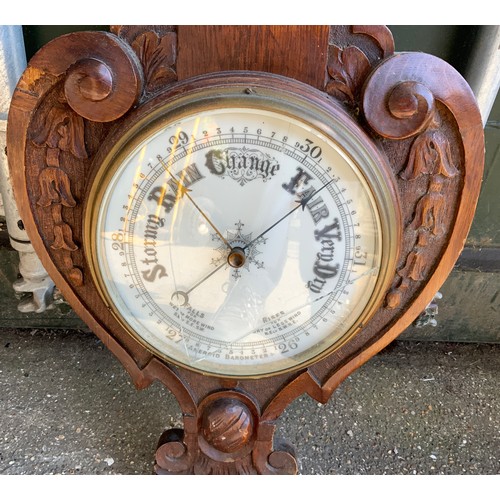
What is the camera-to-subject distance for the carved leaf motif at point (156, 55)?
703mm

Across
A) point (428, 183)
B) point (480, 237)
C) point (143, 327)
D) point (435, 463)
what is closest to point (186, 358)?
point (143, 327)

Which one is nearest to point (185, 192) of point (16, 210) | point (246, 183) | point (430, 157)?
point (246, 183)

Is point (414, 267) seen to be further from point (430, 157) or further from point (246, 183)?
point (246, 183)

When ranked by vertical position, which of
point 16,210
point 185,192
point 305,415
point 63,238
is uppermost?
point 185,192

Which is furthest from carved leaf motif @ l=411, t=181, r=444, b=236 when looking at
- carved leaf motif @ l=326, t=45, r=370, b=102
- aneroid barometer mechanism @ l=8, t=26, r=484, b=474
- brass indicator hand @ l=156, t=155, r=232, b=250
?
brass indicator hand @ l=156, t=155, r=232, b=250

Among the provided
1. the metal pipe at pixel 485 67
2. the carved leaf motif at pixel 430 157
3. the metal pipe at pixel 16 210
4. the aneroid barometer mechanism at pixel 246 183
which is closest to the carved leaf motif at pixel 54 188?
the aneroid barometer mechanism at pixel 246 183

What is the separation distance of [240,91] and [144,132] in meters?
0.14

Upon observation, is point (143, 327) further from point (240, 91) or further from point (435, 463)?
point (435, 463)

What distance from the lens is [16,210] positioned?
1.13m

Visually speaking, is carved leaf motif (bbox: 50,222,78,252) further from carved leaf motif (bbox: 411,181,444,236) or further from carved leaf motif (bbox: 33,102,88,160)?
carved leaf motif (bbox: 411,181,444,236)

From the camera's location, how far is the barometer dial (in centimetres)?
A: 70

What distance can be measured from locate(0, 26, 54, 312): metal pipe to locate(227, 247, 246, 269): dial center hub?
62 centimetres

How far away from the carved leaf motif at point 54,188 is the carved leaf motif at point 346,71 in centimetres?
41

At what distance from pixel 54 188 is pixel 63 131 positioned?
89 mm
